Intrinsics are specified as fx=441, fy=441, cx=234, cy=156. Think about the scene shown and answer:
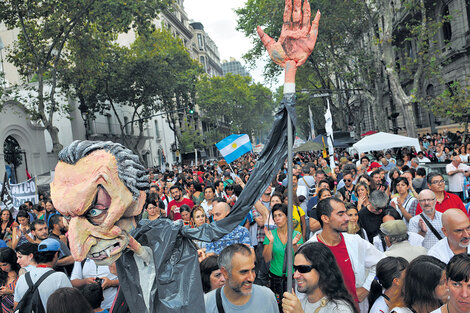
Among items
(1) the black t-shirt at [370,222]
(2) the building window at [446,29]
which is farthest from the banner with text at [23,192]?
(2) the building window at [446,29]

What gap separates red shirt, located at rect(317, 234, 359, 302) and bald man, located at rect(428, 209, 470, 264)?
0.89 m

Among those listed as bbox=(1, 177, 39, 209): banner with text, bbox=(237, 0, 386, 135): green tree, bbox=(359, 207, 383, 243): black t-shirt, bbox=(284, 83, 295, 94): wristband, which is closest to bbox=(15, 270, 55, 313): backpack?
bbox=(284, 83, 295, 94): wristband

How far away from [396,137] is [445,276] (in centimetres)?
1313

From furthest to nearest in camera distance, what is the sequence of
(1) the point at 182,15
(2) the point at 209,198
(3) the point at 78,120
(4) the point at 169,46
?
(1) the point at 182,15 < (4) the point at 169,46 < (3) the point at 78,120 < (2) the point at 209,198

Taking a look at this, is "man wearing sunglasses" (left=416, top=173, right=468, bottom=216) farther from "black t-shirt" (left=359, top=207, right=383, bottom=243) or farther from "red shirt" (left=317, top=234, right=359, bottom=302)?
"red shirt" (left=317, top=234, right=359, bottom=302)

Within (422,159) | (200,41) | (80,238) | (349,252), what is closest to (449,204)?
(349,252)

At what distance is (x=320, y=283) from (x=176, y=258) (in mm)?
1065

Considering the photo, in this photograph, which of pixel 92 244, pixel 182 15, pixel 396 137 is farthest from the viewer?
pixel 182 15

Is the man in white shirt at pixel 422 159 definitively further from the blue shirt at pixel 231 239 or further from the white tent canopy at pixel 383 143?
the blue shirt at pixel 231 239

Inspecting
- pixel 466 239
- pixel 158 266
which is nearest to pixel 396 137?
pixel 466 239

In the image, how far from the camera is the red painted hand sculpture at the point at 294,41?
10.3ft

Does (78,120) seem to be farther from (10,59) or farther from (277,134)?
(277,134)

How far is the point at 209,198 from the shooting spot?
349 inches

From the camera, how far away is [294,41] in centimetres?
316
